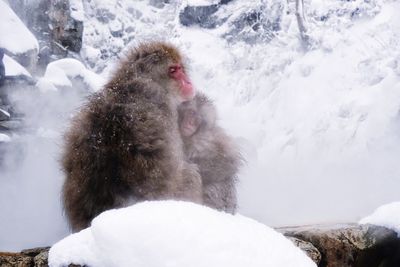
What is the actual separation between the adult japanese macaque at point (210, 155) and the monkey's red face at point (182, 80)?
0.04 m

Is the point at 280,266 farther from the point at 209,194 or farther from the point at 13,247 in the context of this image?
the point at 13,247

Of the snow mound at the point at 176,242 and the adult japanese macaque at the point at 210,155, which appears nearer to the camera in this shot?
the snow mound at the point at 176,242

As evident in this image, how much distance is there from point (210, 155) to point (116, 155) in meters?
0.32

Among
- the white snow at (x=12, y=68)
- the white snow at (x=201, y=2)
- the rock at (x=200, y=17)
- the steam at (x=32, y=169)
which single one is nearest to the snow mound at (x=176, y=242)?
the steam at (x=32, y=169)

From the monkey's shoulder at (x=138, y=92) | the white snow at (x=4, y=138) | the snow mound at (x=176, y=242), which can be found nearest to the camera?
the snow mound at (x=176, y=242)

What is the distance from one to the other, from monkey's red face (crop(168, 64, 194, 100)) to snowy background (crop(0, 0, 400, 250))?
4217mm

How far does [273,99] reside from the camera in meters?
13.5

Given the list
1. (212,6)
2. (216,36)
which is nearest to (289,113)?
(216,36)

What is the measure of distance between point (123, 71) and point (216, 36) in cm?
1470

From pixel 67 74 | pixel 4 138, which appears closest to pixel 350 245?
pixel 4 138

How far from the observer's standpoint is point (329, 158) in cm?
1141

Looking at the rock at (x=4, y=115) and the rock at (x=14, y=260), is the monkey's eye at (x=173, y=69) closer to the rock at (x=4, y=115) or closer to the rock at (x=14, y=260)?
the rock at (x=14, y=260)

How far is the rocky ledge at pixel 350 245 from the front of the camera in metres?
1.90

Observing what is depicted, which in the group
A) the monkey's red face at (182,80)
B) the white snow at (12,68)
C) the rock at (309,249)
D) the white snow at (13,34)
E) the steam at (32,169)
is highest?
the monkey's red face at (182,80)
